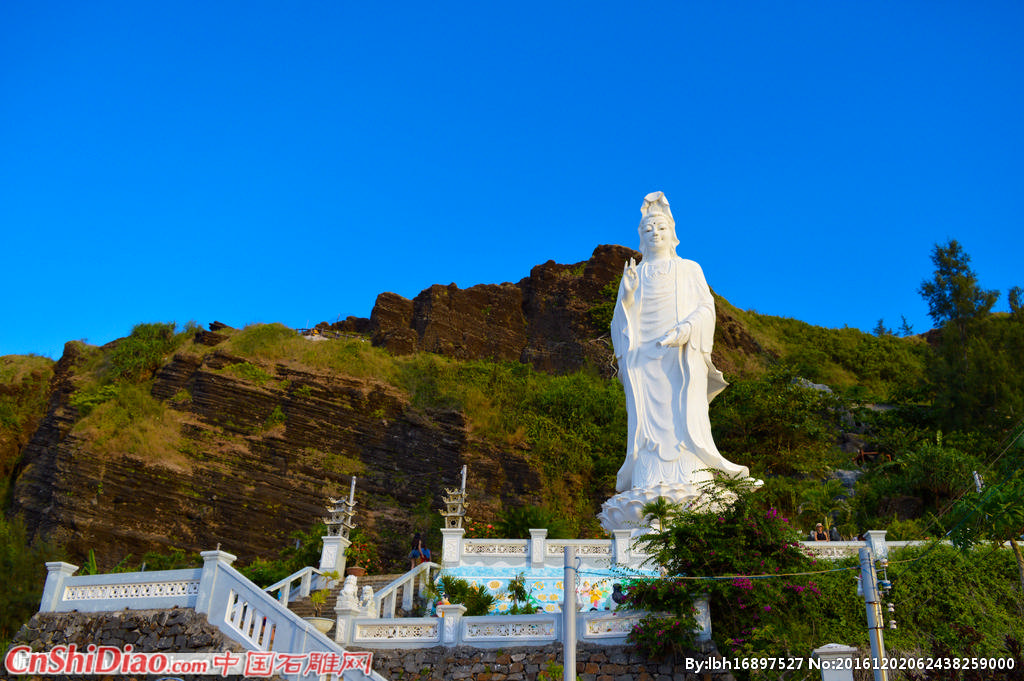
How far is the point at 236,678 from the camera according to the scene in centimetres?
900

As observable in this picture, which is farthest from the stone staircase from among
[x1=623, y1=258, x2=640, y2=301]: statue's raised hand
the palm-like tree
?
[x1=623, y1=258, x2=640, y2=301]: statue's raised hand

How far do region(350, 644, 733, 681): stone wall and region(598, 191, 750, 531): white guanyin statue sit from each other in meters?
4.45

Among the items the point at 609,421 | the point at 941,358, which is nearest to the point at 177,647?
the point at 609,421

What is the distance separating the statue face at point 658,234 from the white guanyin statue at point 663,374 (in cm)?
2

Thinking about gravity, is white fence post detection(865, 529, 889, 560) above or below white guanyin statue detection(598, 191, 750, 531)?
below

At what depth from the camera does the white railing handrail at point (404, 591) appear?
11805 millimetres

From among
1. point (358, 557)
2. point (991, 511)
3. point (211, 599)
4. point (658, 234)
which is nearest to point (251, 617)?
point (211, 599)

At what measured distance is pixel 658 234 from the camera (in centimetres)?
1714

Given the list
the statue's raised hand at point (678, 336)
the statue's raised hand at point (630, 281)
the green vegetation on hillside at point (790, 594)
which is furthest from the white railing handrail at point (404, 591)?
the statue's raised hand at point (630, 281)

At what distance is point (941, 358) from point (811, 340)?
14108 millimetres

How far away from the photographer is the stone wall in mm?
9125

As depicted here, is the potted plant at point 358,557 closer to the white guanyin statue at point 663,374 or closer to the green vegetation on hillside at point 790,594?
the white guanyin statue at point 663,374

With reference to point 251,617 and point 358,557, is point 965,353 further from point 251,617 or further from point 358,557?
point 251,617

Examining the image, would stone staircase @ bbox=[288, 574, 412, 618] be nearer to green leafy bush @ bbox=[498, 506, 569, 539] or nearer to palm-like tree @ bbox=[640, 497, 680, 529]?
→ green leafy bush @ bbox=[498, 506, 569, 539]
